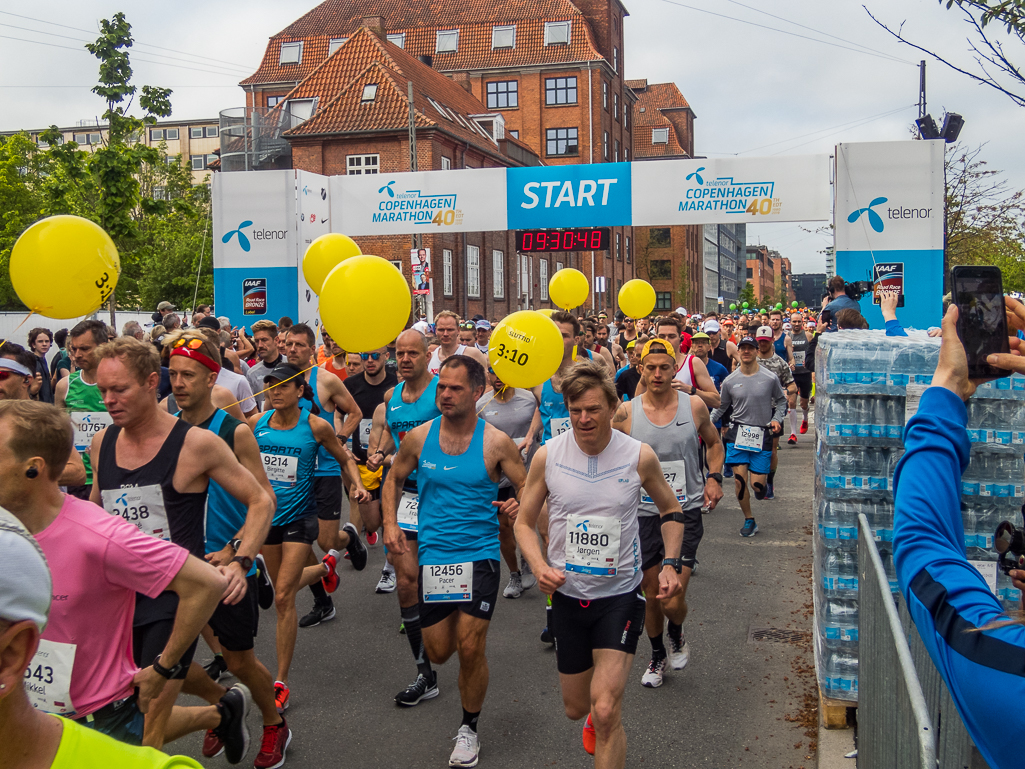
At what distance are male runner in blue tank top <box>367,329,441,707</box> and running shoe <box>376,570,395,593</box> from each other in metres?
1.00

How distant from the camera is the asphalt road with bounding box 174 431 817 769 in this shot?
468cm

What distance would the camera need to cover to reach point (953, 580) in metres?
1.78

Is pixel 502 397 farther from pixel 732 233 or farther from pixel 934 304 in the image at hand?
pixel 732 233

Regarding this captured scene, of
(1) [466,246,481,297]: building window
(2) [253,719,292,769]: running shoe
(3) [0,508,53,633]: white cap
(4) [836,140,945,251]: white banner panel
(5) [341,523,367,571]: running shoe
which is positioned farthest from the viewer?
(1) [466,246,481,297]: building window

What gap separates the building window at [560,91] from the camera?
57.1 metres

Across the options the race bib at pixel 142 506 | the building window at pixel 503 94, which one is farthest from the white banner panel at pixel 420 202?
the building window at pixel 503 94

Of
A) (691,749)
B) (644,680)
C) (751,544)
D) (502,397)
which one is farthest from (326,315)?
(751,544)

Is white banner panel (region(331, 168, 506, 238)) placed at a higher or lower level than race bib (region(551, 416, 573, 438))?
higher

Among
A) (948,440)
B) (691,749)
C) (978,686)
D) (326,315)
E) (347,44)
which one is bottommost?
(691,749)

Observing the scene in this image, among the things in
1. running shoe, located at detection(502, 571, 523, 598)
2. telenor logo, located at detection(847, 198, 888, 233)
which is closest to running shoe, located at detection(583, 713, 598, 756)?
running shoe, located at detection(502, 571, 523, 598)

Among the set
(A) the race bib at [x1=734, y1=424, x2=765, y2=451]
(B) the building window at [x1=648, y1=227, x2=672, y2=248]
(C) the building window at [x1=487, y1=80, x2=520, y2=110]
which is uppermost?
(C) the building window at [x1=487, y1=80, x2=520, y2=110]

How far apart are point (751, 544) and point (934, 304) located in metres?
4.98

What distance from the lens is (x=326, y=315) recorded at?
6676 mm

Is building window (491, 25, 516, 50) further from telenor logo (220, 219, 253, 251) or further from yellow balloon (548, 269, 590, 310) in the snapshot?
yellow balloon (548, 269, 590, 310)
